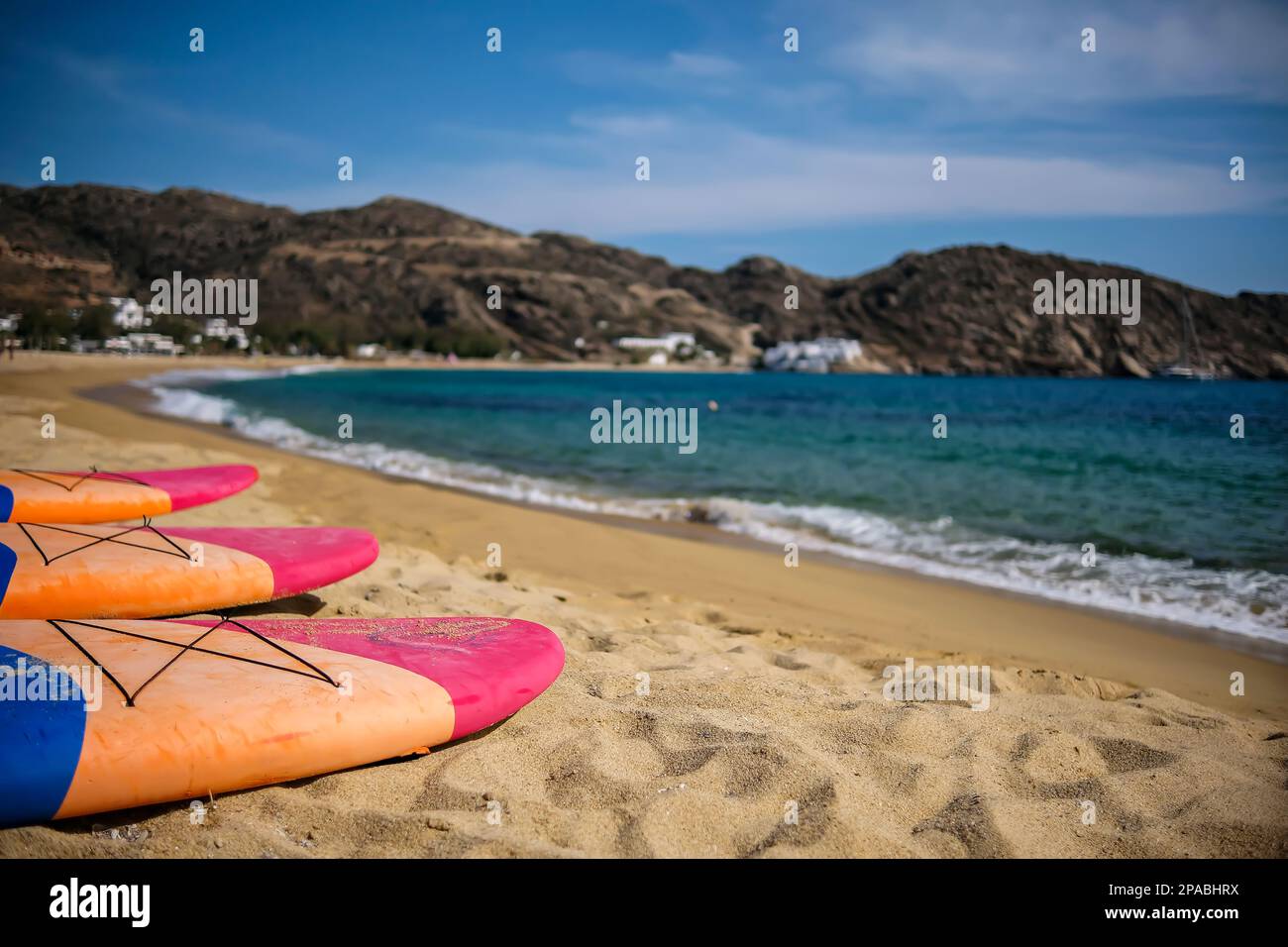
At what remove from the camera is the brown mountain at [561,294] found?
77.2 m

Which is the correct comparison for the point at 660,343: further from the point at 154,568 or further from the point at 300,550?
the point at 154,568

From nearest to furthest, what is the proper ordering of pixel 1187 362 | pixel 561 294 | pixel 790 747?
pixel 790 747
pixel 1187 362
pixel 561 294

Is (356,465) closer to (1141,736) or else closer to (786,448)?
(786,448)

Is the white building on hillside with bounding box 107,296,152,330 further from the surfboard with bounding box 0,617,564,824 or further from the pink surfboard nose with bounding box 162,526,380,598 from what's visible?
the surfboard with bounding box 0,617,564,824

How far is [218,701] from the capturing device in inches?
104

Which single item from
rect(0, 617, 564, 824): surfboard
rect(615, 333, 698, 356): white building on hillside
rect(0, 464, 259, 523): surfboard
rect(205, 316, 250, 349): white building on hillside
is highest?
rect(615, 333, 698, 356): white building on hillside

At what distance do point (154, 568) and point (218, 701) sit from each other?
6.07 ft

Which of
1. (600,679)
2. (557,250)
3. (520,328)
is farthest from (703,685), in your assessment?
(557,250)

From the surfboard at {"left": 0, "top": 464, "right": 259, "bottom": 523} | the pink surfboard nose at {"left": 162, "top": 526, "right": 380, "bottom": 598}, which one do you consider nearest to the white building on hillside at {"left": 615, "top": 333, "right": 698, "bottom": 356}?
the surfboard at {"left": 0, "top": 464, "right": 259, "bottom": 523}

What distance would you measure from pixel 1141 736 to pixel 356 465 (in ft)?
40.7

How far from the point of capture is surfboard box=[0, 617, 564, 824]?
2.33 m

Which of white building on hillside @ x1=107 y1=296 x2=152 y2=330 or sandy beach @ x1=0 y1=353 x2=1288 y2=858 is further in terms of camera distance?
white building on hillside @ x1=107 y1=296 x2=152 y2=330

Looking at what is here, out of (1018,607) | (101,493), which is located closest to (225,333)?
(101,493)

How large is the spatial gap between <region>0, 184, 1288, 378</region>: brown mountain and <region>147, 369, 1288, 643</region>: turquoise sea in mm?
49726
